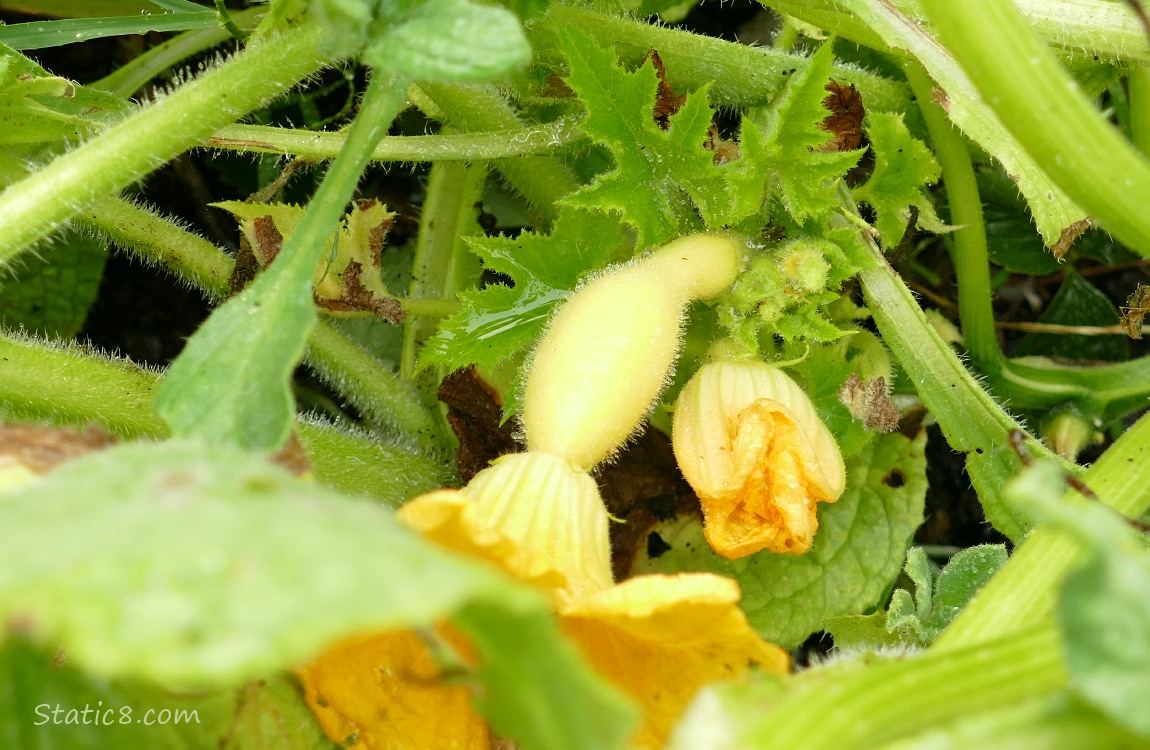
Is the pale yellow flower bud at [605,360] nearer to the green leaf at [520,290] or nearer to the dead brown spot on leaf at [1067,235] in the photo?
the green leaf at [520,290]

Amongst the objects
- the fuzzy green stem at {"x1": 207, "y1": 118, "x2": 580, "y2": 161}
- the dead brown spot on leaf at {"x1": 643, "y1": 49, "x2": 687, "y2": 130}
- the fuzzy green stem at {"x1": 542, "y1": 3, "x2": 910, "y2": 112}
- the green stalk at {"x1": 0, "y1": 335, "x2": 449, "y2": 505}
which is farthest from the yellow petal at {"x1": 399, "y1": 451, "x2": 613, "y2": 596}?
the fuzzy green stem at {"x1": 542, "y1": 3, "x2": 910, "y2": 112}

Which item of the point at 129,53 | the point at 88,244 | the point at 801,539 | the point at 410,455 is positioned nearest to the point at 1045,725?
the point at 801,539

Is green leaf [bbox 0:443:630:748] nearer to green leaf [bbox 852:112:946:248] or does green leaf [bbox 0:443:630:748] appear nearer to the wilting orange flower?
the wilting orange flower

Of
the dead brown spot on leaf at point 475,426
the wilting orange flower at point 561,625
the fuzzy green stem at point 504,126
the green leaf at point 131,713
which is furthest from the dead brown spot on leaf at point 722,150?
the green leaf at point 131,713

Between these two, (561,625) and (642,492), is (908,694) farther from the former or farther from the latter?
(642,492)

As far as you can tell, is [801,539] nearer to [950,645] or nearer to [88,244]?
[950,645]
